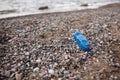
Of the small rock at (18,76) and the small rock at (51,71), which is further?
the small rock at (51,71)

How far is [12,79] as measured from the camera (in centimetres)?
623

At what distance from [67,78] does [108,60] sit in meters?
1.88

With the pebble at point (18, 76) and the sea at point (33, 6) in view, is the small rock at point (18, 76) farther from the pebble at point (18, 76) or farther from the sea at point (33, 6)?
the sea at point (33, 6)

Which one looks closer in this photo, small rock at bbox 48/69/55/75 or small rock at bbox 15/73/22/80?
small rock at bbox 15/73/22/80

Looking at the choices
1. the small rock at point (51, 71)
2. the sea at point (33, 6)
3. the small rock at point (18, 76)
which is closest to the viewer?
the small rock at point (18, 76)

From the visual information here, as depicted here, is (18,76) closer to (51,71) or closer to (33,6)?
(51,71)

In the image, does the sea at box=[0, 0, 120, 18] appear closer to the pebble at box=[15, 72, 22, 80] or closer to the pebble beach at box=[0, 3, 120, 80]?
the pebble beach at box=[0, 3, 120, 80]

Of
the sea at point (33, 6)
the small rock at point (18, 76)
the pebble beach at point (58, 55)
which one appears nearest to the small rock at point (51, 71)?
the pebble beach at point (58, 55)

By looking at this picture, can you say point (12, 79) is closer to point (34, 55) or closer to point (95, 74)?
point (34, 55)

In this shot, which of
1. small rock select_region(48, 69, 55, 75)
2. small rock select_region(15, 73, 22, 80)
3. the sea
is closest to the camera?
small rock select_region(15, 73, 22, 80)

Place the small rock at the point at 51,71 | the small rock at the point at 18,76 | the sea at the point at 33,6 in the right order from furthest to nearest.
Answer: the sea at the point at 33,6 < the small rock at the point at 51,71 < the small rock at the point at 18,76

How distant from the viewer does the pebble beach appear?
246 inches

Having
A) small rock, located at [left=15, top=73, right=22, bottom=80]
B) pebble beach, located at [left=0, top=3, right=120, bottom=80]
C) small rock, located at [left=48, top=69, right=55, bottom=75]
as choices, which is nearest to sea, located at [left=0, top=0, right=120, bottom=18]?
pebble beach, located at [left=0, top=3, right=120, bottom=80]

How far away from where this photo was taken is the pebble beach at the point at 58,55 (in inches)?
246
